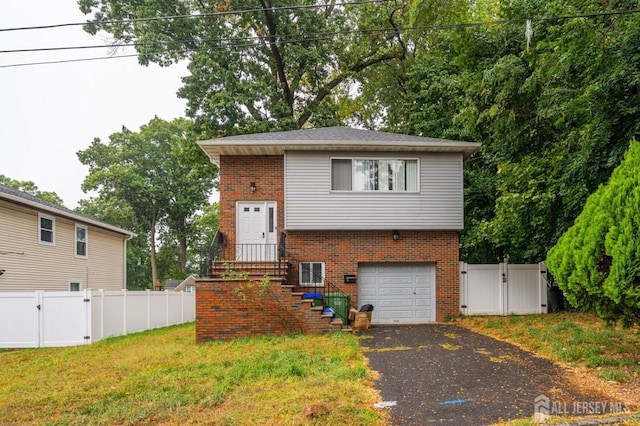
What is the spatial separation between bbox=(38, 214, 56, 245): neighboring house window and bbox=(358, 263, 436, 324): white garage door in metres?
10.7

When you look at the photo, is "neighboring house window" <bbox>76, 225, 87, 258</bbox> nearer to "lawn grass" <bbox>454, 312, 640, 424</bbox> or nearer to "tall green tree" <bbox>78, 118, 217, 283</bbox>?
"lawn grass" <bbox>454, 312, 640, 424</bbox>

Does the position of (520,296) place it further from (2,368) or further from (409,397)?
(2,368)

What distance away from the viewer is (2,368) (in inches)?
310

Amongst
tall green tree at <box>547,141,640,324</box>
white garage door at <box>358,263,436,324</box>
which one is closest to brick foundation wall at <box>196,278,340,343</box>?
white garage door at <box>358,263,436,324</box>

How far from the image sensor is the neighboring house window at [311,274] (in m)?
12.1

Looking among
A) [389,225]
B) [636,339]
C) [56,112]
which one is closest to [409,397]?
[636,339]

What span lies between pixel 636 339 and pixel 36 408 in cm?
959

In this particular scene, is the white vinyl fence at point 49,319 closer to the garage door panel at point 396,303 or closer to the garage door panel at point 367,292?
the garage door panel at point 367,292

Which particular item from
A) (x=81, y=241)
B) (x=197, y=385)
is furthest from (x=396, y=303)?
A: (x=81, y=241)

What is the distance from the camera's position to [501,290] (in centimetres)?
1252

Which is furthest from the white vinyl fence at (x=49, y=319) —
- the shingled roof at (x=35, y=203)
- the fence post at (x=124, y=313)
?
the shingled roof at (x=35, y=203)

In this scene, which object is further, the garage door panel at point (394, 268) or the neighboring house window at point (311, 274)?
the garage door panel at point (394, 268)

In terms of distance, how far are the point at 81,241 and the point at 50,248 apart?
1.93 m

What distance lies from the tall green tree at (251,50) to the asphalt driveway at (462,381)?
1285 cm
